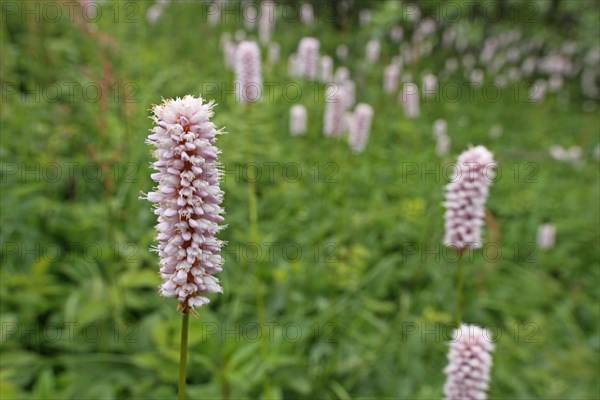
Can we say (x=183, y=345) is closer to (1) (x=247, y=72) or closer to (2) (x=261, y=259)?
(1) (x=247, y=72)

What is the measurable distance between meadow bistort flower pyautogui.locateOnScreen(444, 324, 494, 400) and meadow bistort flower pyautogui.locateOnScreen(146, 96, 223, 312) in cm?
123

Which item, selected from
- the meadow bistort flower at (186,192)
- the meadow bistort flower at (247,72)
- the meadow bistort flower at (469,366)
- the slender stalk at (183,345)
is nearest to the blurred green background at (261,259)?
the meadow bistort flower at (247,72)

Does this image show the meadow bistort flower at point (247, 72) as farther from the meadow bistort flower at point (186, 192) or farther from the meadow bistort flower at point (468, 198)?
the meadow bistort flower at point (186, 192)

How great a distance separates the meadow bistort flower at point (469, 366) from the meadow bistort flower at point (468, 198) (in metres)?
0.47

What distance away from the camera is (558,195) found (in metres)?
8.62

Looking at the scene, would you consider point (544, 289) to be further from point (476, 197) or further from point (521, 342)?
point (476, 197)

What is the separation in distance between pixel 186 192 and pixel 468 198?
1.56m

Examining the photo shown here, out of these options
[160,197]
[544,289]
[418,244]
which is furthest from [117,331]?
[544,289]

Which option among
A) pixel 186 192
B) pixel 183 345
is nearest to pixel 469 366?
pixel 183 345

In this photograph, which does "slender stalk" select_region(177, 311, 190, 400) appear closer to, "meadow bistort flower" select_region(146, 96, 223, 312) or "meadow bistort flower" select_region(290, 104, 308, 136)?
"meadow bistort flower" select_region(146, 96, 223, 312)

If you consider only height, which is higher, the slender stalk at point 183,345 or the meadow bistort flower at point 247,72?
the meadow bistort flower at point 247,72

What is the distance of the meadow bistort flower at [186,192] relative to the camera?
142cm

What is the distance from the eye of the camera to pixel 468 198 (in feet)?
8.31

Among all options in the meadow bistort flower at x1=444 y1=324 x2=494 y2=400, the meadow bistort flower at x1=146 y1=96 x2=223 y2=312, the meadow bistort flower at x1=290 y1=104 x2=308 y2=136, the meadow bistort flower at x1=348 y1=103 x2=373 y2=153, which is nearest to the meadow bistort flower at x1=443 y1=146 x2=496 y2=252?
the meadow bistort flower at x1=444 y1=324 x2=494 y2=400
